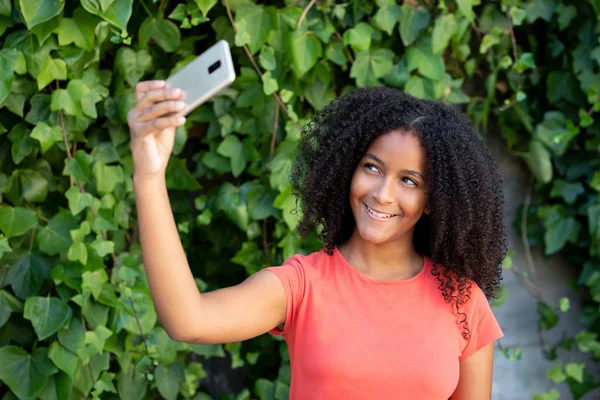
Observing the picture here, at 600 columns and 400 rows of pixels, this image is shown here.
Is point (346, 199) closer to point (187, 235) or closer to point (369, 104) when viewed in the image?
point (369, 104)

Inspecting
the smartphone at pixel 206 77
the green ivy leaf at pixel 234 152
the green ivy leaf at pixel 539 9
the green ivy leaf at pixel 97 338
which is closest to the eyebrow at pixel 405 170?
the smartphone at pixel 206 77

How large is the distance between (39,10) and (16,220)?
0.51 meters

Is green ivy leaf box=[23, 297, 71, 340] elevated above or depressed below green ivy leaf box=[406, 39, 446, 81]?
A: below

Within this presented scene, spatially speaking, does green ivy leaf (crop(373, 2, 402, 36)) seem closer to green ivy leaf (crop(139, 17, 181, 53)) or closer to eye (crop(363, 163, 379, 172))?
green ivy leaf (crop(139, 17, 181, 53))

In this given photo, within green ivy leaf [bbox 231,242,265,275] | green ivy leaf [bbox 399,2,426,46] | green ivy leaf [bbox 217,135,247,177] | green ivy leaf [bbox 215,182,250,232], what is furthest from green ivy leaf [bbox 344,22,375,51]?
green ivy leaf [bbox 231,242,265,275]

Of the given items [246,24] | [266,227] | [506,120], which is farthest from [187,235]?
[506,120]

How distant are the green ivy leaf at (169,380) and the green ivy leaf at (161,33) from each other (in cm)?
85

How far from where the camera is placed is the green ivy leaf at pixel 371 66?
228 centimetres

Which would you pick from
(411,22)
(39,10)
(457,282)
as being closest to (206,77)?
(457,282)

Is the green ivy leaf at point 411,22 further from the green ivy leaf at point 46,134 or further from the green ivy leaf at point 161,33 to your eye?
the green ivy leaf at point 46,134

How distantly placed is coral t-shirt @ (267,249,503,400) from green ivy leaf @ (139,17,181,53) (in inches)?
33.8

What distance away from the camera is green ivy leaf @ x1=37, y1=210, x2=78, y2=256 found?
1.99 meters

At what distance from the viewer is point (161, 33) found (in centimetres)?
209

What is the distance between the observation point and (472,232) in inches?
60.5
